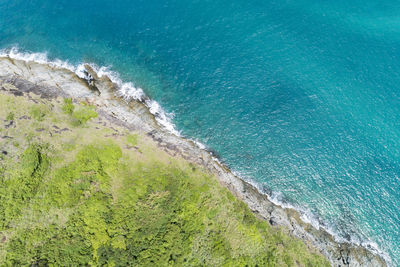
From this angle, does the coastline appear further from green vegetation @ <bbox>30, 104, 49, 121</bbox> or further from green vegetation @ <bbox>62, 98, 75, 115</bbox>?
green vegetation @ <bbox>30, 104, 49, 121</bbox>

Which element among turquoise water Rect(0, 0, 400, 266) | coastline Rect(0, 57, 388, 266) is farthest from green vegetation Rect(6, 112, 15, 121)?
turquoise water Rect(0, 0, 400, 266)

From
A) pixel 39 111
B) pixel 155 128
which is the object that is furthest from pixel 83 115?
pixel 155 128

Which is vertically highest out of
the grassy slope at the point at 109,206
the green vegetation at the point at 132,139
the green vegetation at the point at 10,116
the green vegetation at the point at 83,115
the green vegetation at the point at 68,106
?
the green vegetation at the point at 10,116

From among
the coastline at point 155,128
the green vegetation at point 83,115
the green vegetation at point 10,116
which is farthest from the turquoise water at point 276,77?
the green vegetation at point 10,116

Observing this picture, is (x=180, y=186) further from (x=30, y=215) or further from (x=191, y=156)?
(x=30, y=215)

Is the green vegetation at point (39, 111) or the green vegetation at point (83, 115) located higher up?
the green vegetation at point (39, 111)

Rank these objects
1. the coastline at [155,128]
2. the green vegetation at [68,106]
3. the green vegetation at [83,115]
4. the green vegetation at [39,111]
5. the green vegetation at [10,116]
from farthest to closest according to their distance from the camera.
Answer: the green vegetation at [68,106] < the green vegetation at [83,115] < the green vegetation at [39,111] < the green vegetation at [10,116] < the coastline at [155,128]

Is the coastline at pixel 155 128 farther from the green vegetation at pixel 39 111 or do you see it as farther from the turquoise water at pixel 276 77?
the green vegetation at pixel 39 111
